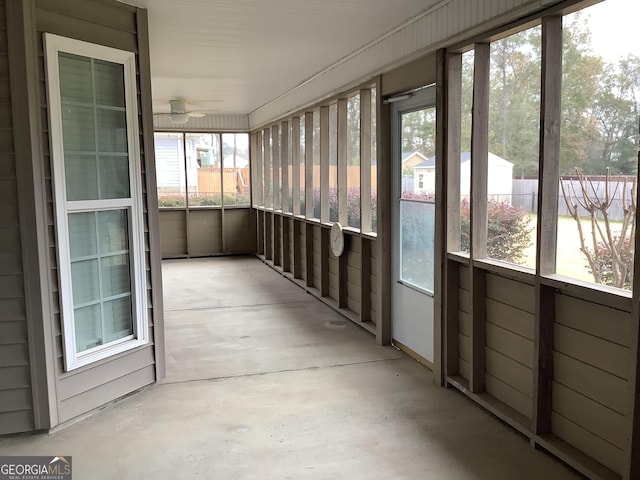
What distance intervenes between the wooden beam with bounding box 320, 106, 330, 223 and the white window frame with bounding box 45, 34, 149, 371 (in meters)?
3.00

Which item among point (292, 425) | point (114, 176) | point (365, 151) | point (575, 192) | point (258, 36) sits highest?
point (258, 36)

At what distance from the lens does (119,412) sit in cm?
362

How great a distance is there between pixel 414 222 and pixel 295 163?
138 inches

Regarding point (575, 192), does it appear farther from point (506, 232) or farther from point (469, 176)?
point (469, 176)

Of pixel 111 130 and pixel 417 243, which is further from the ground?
pixel 111 130

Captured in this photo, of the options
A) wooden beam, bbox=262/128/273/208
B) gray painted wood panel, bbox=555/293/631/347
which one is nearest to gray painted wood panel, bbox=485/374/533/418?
gray painted wood panel, bbox=555/293/631/347

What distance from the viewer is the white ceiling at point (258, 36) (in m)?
3.88

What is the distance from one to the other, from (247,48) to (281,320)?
274 centimetres

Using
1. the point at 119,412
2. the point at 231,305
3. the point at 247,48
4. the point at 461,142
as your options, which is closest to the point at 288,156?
the point at 231,305

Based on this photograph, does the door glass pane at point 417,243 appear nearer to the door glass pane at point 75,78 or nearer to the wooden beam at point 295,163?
the door glass pane at point 75,78

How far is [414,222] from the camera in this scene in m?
4.56

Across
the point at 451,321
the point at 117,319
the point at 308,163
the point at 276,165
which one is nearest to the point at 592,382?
the point at 451,321

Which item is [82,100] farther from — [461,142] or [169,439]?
[461,142]

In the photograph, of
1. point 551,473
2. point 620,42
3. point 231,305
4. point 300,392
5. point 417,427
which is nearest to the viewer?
point 620,42
